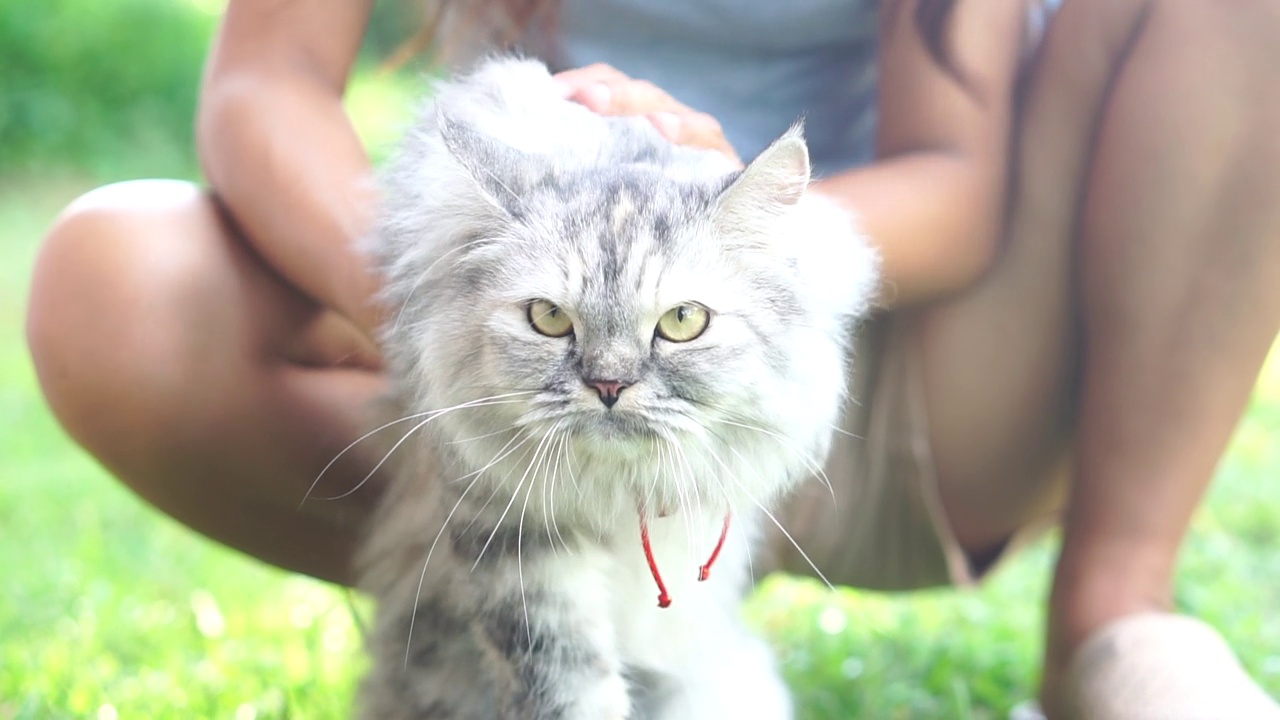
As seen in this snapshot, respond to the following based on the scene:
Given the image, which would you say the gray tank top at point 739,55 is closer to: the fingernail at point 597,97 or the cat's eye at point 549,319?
the fingernail at point 597,97

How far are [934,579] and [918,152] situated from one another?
0.66 metres

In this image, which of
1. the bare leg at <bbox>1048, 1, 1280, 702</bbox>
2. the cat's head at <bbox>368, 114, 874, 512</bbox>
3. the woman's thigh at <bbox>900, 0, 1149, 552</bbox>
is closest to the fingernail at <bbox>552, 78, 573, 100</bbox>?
the cat's head at <bbox>368, 114, 874, 512</bbox>

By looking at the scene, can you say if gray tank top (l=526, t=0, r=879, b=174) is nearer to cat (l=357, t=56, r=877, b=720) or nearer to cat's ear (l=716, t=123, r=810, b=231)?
cat (l=357, t=56, r=877, b=720)

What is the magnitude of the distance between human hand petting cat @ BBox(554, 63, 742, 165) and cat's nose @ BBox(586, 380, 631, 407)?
15.3 inches

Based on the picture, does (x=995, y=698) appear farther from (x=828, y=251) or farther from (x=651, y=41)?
(x=651, y=41)

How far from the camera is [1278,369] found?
12.5 ft

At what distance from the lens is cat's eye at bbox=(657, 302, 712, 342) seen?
1.10 meters

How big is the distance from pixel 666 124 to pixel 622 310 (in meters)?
0.35

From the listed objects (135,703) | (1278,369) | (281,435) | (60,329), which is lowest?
(1278,369)

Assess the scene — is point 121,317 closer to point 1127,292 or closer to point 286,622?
point 286,622

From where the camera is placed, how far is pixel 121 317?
4.76 ft

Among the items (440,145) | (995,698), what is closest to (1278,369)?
(995,698)

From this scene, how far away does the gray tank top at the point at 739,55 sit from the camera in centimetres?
168

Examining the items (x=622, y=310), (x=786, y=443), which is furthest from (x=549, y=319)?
(x=786, y=443)
